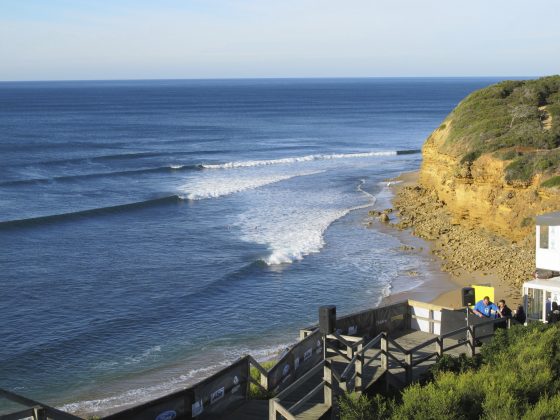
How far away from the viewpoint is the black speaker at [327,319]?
13031mm

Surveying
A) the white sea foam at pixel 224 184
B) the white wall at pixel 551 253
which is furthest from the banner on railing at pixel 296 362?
the white sea foam at pixel 224 184

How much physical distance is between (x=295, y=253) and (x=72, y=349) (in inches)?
537

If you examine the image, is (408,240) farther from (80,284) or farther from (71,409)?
(71,409)

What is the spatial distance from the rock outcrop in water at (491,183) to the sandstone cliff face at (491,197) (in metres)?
0.04

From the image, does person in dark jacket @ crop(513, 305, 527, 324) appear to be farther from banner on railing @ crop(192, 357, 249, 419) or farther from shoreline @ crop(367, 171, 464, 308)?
shoreline @ crop(367, 171, 464, 308)

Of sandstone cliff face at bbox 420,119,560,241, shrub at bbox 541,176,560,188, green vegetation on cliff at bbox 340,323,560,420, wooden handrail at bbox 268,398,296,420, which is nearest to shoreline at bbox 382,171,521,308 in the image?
sandstone cliff face at bbox 420,119,560,241

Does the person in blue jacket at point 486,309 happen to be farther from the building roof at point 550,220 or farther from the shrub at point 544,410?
the shrub at point 544,410

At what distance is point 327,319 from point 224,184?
4144 centimetres

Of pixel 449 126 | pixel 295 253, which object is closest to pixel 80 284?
pixel 295 253

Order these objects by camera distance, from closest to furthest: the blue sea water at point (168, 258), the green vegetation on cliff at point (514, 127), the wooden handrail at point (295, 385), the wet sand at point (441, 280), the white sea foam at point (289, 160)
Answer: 1. the wooden handrail at point (295, 385)
2. the blue sea water at point (168, 258)
3. the wet sand at point (441, 280)
4. the green vegetation on cliff at point (514, 127)
5. the white sea foam at point (289, 160)

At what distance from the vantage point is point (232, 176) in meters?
58.2

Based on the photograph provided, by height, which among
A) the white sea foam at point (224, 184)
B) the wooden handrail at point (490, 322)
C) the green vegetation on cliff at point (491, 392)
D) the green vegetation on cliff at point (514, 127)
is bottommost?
the white sea foam at point (224, 184)

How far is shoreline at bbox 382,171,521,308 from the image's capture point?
2559 centimetres

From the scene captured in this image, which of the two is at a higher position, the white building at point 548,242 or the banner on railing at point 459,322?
the white building at point 548,242
